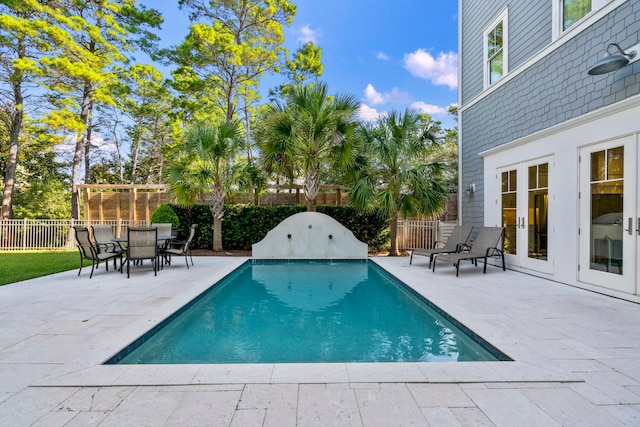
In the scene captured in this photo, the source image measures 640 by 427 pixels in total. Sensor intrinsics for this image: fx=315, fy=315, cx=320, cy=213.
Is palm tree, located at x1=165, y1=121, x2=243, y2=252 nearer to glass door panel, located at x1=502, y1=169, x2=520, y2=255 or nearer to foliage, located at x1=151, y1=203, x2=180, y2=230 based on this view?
foliage, located at x1=151, y1=203, x2=180, y2=230

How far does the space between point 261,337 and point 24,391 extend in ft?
6.69

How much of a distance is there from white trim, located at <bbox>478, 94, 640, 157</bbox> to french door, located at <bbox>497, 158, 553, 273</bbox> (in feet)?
1.61

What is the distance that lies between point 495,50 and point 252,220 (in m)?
8.92

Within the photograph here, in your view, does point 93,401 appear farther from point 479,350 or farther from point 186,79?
point 186,79

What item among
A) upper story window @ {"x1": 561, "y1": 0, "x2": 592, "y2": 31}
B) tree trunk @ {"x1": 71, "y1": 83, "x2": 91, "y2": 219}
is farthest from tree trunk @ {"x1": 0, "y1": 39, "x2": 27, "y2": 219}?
upper story window @ {"x1": 561, "y1": 0, "x2": 592, "y2": 31}

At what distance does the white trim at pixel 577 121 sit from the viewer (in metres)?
4.61

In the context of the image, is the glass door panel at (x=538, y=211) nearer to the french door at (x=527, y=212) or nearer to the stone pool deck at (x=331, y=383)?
the french door at (x=527, y=212)

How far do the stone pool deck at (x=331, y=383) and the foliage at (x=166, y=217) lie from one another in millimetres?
6949

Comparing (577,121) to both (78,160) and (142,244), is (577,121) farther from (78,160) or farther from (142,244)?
(78,160)

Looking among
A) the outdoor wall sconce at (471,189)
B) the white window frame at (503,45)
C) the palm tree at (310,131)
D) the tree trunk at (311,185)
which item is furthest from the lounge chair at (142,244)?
the white window frame at (503,45)

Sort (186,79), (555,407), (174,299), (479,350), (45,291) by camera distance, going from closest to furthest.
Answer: (555,407), (479,350), (174,299), (45,291), (186,79)

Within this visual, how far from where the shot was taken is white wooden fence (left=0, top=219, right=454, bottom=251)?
11852 millimetres

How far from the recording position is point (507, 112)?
7.70 metres

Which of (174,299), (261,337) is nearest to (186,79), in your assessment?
(174,299)
